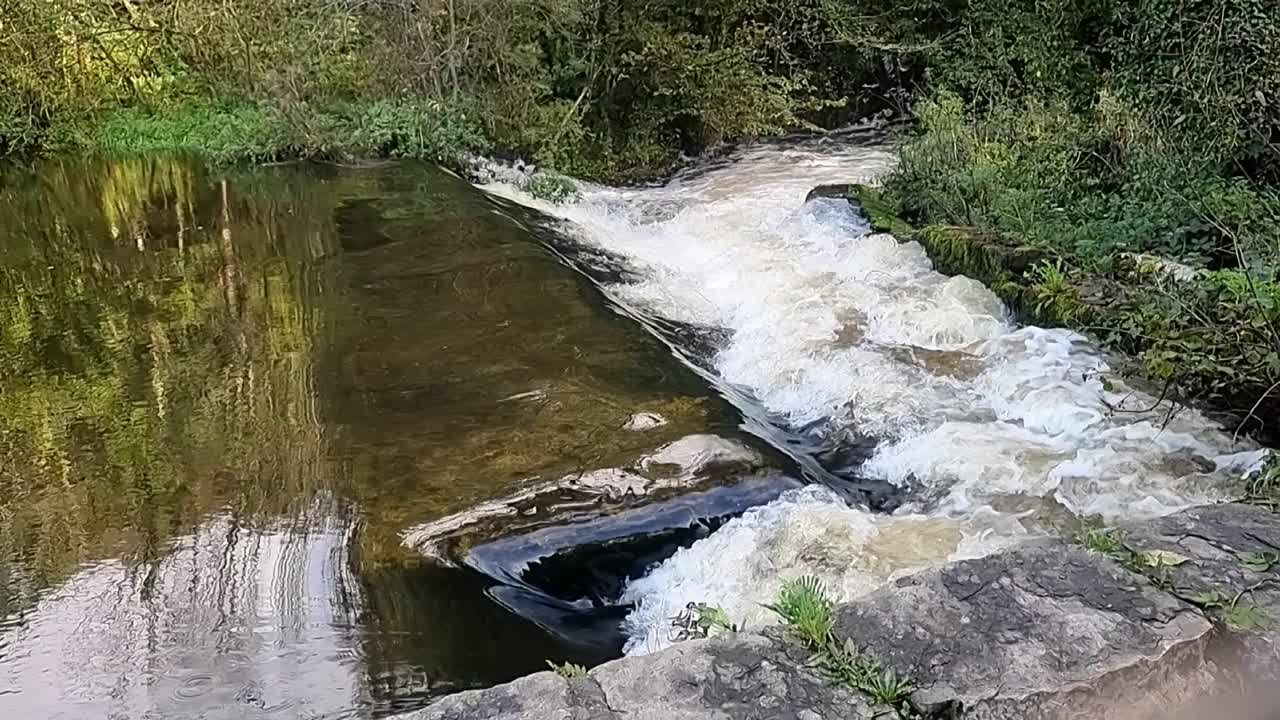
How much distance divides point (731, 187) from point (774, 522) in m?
8.70

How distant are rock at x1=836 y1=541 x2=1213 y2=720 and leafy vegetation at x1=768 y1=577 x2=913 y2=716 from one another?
0.03m

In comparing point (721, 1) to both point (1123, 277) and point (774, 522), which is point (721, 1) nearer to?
point (1123, 277)

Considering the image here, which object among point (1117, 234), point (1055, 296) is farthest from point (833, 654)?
point (1117, 234)

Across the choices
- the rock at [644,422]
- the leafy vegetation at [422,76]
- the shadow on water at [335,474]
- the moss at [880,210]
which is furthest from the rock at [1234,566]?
the leafy vegetation at [422,76]

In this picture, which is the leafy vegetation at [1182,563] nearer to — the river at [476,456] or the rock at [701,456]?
the river at [476,456]

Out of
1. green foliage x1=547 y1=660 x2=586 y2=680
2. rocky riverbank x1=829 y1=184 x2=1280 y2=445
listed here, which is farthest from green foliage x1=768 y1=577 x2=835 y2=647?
rocky riverbank x1=829 y1=184 x2=1280 y2=445

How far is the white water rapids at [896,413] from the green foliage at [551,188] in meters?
1.89

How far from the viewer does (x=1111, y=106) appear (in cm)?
794

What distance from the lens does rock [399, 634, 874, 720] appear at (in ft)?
7.18

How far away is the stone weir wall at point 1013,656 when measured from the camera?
2.17 metres

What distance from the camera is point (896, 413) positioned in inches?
220

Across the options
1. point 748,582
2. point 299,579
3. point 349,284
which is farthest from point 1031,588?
point 349,284

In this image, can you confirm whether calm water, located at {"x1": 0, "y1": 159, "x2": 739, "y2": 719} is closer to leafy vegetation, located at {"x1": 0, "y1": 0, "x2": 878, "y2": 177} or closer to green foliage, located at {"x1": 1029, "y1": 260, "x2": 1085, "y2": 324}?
green foliage, located at {"x1": 1029, "y1": 260, "x2": 1085, "y2": 324}

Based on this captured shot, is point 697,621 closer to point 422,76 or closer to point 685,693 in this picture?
point 685,693
